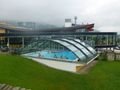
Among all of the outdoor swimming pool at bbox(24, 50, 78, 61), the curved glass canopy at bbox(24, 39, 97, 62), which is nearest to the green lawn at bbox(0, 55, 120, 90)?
the outdoor swimming pool at bbox(24, 50, 78, 61)

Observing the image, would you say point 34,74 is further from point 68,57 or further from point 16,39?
point 16,39

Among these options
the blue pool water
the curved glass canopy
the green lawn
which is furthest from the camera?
the curved glass canopy

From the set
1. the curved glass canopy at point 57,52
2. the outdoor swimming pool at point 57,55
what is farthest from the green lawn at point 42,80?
the curved glass canopy at point 57,52

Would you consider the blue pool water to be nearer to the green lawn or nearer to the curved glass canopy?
the curved glass canopy

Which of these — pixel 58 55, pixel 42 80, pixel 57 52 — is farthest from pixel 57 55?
pixel 42 80

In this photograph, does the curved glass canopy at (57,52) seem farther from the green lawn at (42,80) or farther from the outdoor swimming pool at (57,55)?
the green lawn at (42,80)

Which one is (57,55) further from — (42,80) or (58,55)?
(42,80)

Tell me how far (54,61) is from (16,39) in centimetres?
3279

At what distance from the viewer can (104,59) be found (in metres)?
30.2

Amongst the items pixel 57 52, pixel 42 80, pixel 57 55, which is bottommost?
pixel 42 80

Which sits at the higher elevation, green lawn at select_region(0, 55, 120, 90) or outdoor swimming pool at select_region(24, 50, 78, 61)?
outdoor swimming pool at select_region(24, 50, 78, 61)

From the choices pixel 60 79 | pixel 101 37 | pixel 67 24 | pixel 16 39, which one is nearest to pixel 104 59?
pixel 60 79

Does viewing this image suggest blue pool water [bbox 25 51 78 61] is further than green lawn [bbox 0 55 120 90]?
Yes

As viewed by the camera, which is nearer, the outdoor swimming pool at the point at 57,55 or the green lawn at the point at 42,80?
the green lawn at the point at 42,80
